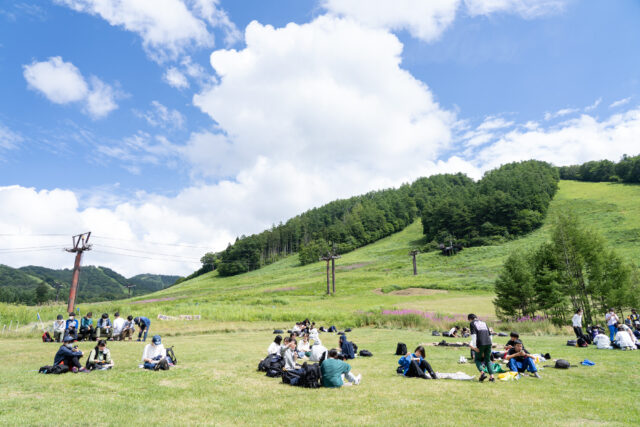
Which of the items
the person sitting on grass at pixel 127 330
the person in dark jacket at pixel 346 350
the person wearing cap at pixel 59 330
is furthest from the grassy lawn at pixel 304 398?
the person sitting on grass at pixel 127 330

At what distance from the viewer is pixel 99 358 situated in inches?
520

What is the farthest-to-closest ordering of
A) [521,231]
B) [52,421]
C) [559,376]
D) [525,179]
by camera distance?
[525,179] < [521,231] < [559,376] < [52,421]

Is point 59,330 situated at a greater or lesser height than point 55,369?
greater

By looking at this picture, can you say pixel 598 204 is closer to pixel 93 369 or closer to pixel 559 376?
pixel 559 376

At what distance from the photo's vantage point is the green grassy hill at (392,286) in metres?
42.3

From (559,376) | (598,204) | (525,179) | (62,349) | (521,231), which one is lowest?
(559,376)

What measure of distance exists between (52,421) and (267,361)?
23.3ft

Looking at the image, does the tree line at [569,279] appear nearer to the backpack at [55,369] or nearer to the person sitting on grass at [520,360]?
the person sitting on grass at [520,360]

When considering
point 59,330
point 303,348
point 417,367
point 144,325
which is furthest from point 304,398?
point 59,330

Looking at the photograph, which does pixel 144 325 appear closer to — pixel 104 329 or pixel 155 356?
pixel 104 329

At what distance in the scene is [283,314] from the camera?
38.8 m

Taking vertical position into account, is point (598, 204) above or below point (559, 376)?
above

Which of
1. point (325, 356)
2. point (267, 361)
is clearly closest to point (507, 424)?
point (325, 356)

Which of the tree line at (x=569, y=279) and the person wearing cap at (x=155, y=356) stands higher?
the tree line at (x=569, y=279)
